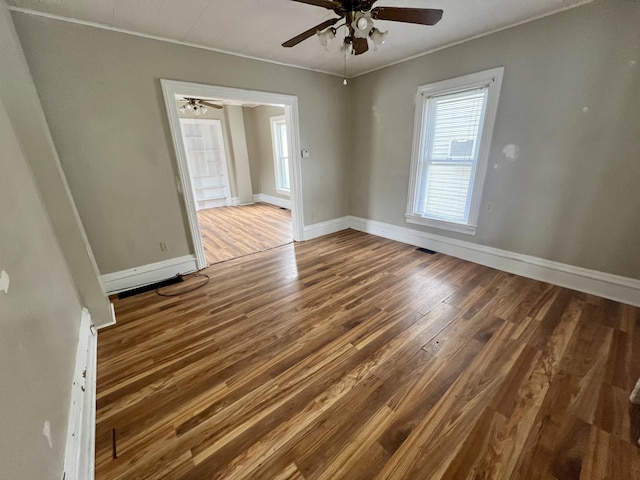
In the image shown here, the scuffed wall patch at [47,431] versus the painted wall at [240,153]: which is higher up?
the painted wall at [240,153]

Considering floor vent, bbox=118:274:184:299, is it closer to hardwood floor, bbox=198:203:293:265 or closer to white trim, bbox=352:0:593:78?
hardwood floor, bbox=198:203:293:265

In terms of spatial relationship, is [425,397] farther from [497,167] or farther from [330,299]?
[497,167]

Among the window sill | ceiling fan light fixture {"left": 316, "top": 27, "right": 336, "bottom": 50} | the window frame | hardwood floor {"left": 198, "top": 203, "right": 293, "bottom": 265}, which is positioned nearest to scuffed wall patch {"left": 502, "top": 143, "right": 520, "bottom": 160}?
the window sill

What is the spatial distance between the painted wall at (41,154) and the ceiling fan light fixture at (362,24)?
2.16 meters

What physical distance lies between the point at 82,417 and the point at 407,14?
300 cm

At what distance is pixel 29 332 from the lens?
3.44ft

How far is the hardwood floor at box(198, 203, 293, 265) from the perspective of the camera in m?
3.85

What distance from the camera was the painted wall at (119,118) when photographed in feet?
6.95

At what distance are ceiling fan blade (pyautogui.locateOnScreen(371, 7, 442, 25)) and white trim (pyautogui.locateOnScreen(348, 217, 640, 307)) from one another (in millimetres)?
2457

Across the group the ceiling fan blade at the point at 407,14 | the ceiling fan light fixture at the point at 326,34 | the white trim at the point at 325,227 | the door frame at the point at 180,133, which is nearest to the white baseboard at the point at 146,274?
the door frame at the point at 180,133

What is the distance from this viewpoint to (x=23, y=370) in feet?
3.02

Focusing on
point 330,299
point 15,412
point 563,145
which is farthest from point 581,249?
point 15,412

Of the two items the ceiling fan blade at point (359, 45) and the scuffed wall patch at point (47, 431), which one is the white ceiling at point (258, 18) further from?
the scuffed wall patch at point (47, 431)

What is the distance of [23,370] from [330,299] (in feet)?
Result: 6.44
